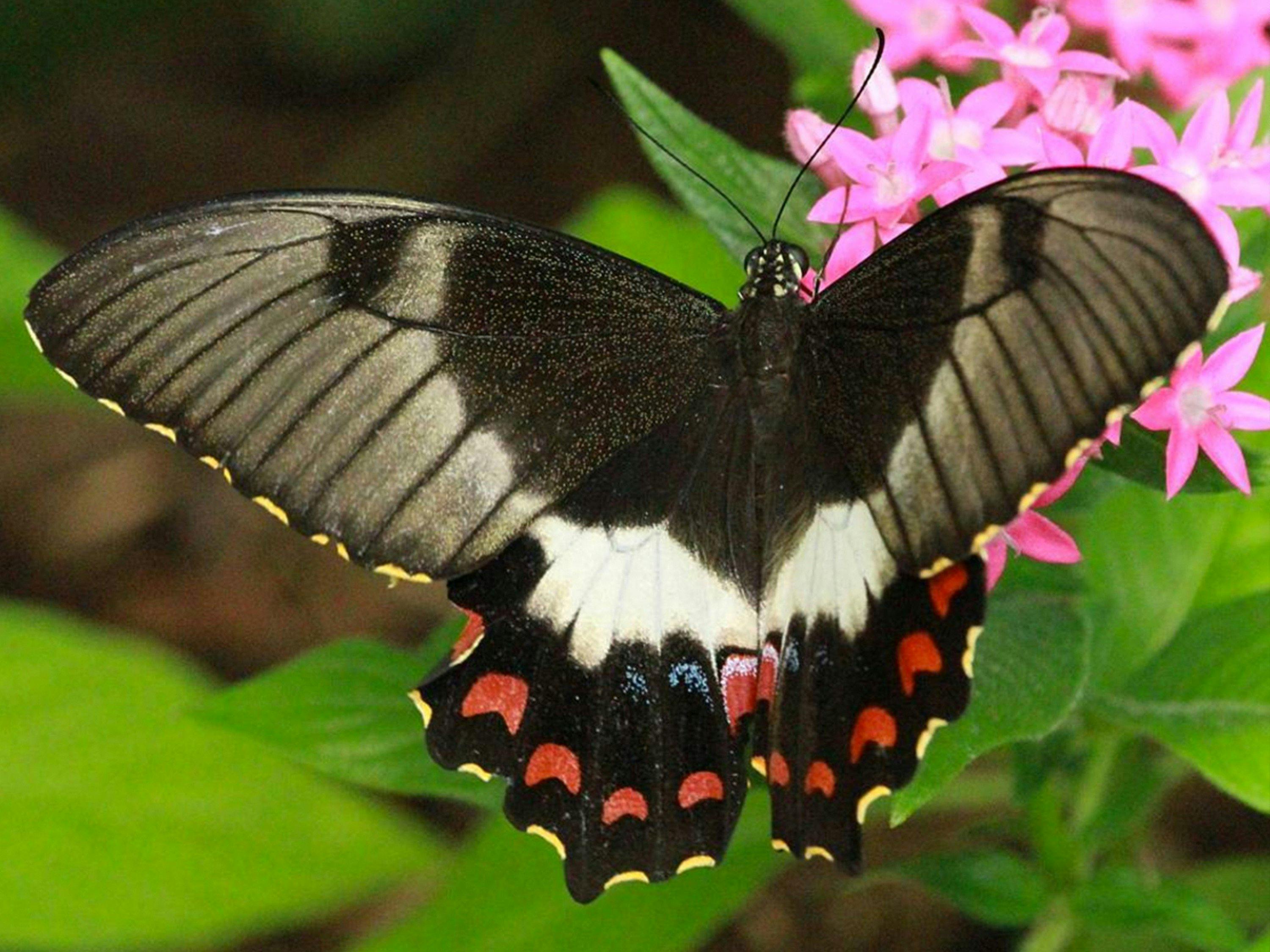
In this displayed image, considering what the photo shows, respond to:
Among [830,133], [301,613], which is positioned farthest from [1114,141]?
[301,613]

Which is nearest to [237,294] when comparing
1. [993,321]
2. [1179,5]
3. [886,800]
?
[993,321]

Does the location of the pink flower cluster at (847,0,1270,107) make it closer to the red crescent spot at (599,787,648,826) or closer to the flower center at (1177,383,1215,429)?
the flower center at (1177,383,1215,429)

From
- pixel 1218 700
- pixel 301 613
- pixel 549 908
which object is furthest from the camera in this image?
pixel 301 613

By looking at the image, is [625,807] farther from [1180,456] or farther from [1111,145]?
[1111,145]

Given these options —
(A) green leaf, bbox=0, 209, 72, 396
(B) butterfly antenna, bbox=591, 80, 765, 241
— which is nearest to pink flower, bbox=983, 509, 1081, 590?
(B) butterfly antenna, bbox=591, 80, 765, 241

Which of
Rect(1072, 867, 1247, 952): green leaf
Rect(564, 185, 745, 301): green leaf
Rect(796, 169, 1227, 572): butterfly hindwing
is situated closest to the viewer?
Rect(796, 169, 1227, 572): butterfly hindwing

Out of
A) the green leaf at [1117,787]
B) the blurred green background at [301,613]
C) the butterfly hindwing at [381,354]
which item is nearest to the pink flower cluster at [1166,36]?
the blurred green background at [301,613]
